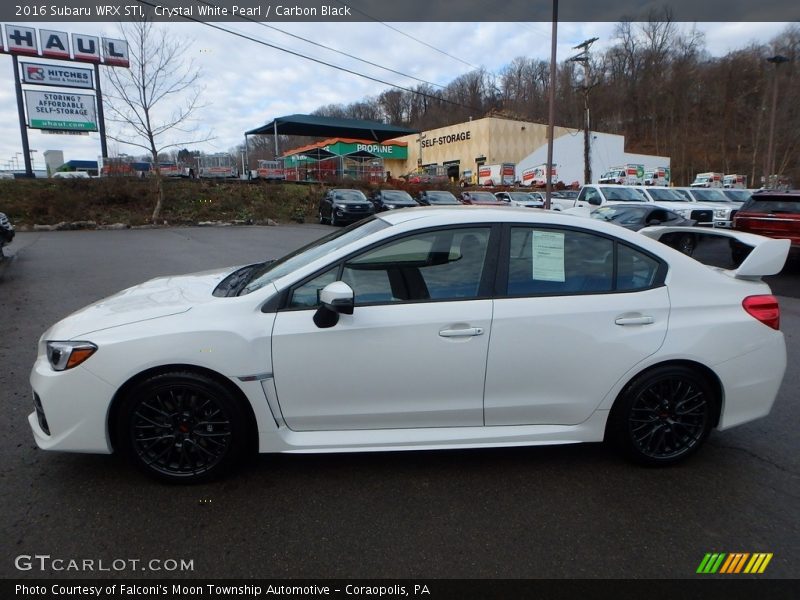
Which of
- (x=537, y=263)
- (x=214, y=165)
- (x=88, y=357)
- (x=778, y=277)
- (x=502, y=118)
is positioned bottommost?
(x=778, y=277)

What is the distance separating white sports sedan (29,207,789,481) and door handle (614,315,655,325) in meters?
0.01

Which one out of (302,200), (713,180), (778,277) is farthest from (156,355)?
(713,180)

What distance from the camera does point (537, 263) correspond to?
10.1 feet

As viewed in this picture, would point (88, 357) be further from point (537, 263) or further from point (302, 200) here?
point (302, 200)

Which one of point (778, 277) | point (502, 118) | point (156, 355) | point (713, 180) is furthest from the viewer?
point (502, 118)

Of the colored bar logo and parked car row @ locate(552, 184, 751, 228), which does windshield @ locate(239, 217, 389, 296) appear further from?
parked car row @ locate(552, 184, 751, 228)

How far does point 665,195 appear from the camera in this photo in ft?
68.6

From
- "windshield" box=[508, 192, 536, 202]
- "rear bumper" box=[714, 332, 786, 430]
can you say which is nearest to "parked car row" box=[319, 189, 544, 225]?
"windshield" box=[508, 192, 536, 202]

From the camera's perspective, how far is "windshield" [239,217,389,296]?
313cm

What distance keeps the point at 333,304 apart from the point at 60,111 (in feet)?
120

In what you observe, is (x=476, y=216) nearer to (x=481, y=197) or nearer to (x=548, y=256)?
(x=548, y=256)

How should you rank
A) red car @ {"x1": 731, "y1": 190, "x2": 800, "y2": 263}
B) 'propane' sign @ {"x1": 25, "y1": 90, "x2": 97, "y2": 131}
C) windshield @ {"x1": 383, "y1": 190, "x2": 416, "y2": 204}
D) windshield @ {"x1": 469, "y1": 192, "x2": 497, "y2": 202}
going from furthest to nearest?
'propane' sign @ {"x1": 25, "y1": 90, "x2": 97, "y2": 131}, windshield @ {"x1": 469, "y1": 192, "x2": 497, "y2": 202}, windshield @ {"x1": 383, "y1": 190, "x2": 416, "y2": 204}, red car @ {"x1": 731, "y1": 190, "x2": 800, "y2": 263}

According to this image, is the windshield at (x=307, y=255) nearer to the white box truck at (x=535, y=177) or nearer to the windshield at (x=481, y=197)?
the windshield at (x=481, y=197)
